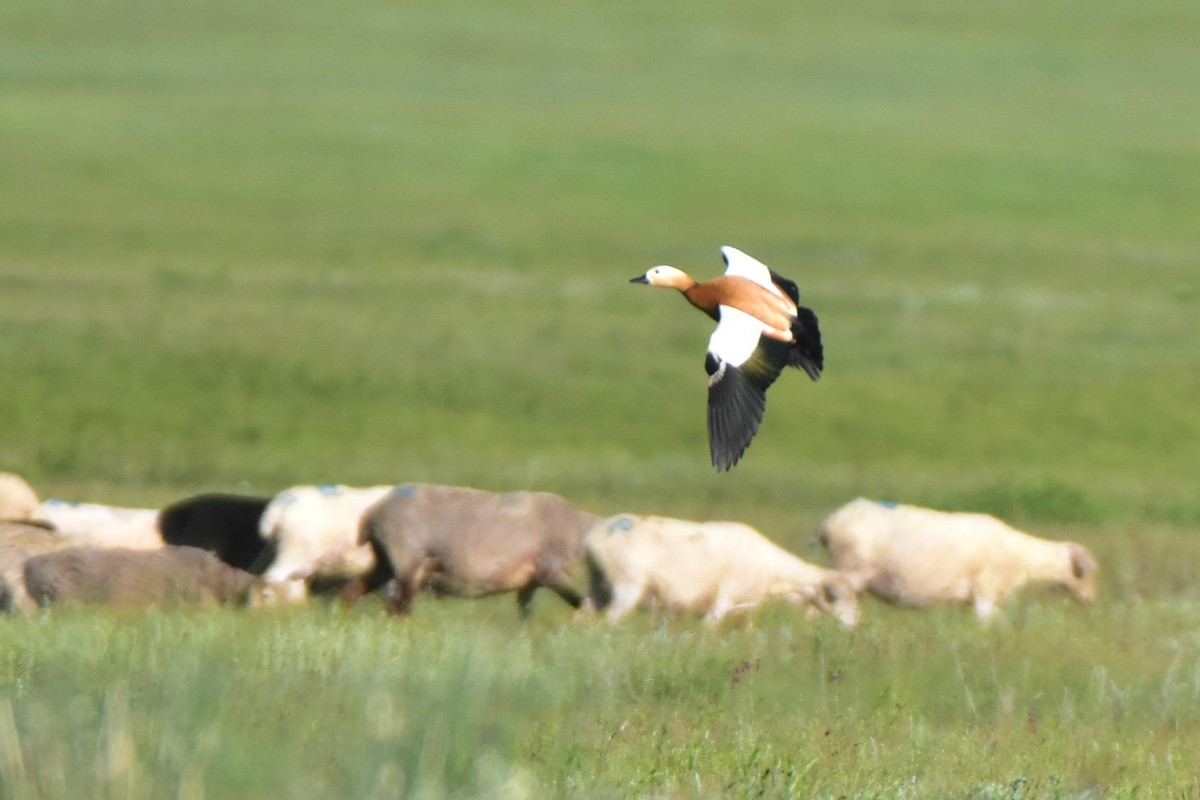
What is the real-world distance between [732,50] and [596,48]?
4.23 metres

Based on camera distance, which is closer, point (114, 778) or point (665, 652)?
point (114, 778)

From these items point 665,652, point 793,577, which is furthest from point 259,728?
point 793,577

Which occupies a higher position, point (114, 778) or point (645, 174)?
point (114, 778)

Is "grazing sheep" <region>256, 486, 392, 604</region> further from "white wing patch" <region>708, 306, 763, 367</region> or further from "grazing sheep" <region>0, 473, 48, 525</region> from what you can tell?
"white wing patch" <region>708, 306, 763, 367</region>

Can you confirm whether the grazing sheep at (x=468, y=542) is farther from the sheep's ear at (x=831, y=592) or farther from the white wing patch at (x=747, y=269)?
the white wing patch at (x=747, y=269)

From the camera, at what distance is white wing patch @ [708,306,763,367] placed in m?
9.02

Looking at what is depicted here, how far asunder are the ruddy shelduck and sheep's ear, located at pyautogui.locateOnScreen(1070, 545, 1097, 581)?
18.1 feet

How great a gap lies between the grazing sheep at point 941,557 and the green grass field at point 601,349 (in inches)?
20.1

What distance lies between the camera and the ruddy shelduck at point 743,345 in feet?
29.3

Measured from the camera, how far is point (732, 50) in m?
65.7

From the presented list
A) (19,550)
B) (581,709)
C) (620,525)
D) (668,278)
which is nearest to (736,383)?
(668,278)

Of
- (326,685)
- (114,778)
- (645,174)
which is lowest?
(645,174)

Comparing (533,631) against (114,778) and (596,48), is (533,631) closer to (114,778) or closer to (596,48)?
(114,778)

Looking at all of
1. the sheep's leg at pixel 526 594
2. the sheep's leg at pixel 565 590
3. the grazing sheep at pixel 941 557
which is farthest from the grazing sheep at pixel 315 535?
the grazing sheep at pixel 941 557
